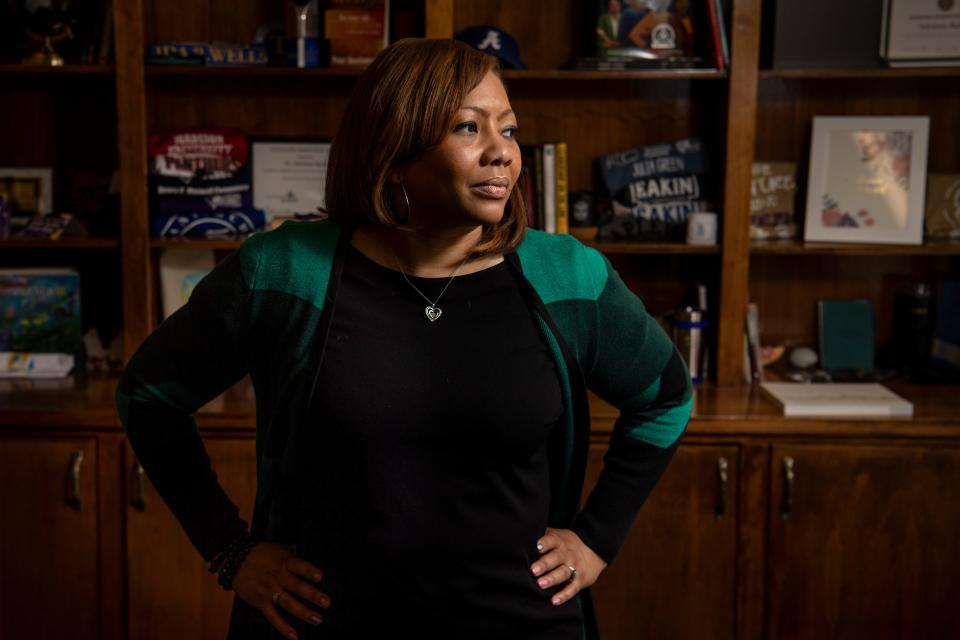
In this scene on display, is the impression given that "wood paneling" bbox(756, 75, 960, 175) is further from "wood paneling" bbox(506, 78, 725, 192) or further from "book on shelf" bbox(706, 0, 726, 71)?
"book on shelf" bbox(706, 0, 726, 71)

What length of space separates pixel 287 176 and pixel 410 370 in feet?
5.50

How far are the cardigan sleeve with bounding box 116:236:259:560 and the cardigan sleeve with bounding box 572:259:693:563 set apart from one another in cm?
50

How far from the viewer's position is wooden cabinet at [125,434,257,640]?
2451 millimetres

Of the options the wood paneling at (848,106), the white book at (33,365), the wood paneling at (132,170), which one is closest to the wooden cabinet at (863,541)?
the wood paneling at (848,106)

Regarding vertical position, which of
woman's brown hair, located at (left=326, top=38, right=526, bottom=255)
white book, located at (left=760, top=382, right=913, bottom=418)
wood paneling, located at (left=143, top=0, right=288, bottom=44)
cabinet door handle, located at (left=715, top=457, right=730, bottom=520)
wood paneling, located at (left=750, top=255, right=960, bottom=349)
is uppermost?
wood paneling, located at (left=143, top=0, right=288, bottom=44)

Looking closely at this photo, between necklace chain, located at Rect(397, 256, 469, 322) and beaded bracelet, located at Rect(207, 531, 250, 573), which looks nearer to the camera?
necklace chain, located at Rect(397, 256, 469, 322)

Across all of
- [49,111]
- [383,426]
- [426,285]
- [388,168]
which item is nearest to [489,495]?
[383,426]

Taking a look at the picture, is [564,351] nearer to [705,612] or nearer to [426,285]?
[426,285]

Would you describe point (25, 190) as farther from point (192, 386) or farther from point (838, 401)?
point (838, 401)

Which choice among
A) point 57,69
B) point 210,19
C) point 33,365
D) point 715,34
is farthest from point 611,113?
point 33,365

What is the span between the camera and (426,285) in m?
1.38

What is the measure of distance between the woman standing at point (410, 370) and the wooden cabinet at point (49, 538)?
3.57 ft

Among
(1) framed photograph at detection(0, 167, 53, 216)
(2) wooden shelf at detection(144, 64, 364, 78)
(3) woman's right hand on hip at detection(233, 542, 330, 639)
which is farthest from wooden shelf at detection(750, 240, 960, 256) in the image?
(1) framed photograph at detection(0, 167, 53, 216)

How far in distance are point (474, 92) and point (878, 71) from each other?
1.64 meters
